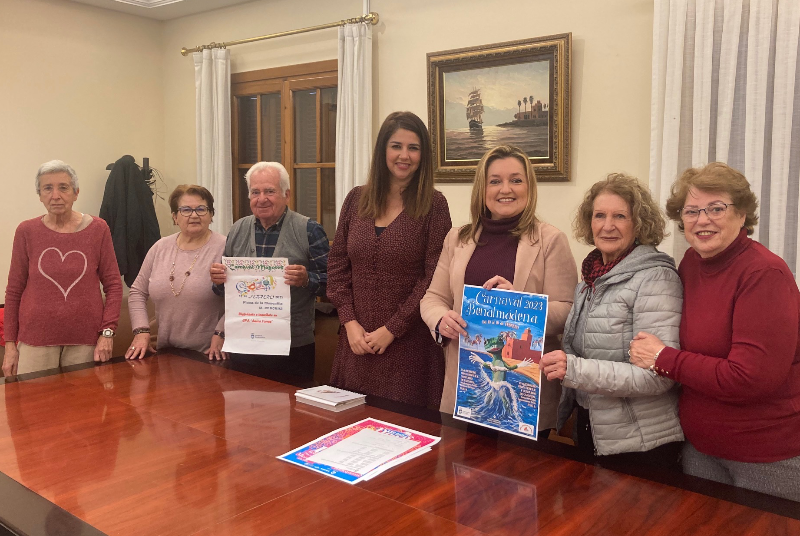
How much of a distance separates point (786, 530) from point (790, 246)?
6.91ft

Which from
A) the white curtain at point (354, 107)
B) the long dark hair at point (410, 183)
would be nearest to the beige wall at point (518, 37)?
the white curtain at point (354, 107)

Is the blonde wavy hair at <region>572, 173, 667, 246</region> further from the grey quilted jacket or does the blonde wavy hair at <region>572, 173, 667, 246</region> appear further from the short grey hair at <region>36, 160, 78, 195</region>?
the short grey hair at <region>36, 160, 78, 195</region>

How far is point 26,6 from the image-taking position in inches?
182

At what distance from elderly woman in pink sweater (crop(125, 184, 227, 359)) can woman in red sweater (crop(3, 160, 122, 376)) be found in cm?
15

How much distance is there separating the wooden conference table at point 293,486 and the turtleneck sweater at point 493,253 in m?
0.44

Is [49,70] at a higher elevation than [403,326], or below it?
higher

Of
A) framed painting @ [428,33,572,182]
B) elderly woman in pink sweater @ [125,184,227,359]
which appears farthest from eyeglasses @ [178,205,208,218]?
framed painting @ [428,33,572,182]

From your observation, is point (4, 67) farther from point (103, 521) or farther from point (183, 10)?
point (103, 521)

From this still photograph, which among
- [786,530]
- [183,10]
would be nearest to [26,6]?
[183,10]

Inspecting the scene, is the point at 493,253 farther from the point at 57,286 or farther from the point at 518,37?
the point at 518,37

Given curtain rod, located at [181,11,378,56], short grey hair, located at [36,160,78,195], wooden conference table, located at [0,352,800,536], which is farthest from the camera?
curtain rod, located at [181,11,378,56]

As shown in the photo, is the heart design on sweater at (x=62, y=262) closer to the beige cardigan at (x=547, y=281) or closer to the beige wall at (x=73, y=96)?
the beige cardigan at (x=547, y=281)

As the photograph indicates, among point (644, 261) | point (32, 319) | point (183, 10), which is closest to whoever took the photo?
point (644, 261)

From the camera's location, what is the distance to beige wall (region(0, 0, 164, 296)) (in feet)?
15.1
